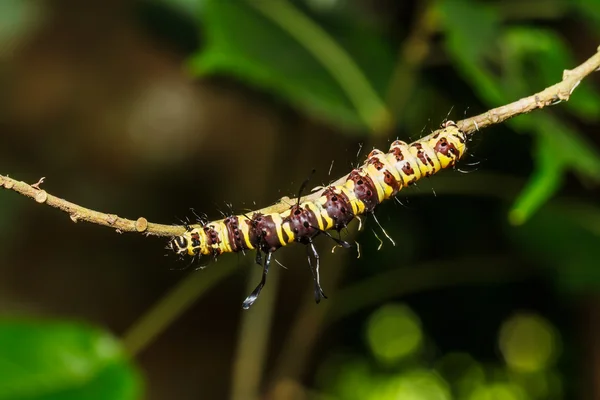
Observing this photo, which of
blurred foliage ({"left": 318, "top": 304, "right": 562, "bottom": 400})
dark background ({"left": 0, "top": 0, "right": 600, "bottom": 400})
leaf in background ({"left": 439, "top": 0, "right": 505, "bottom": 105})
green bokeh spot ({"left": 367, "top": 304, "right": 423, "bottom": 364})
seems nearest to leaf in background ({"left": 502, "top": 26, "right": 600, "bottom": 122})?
leaf in background ({"left": 439, "top": 0, "right": 505, "bottom": 105})

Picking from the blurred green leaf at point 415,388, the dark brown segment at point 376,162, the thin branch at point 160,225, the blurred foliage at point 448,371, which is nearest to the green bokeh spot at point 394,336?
the blurred foliage at point 448,371

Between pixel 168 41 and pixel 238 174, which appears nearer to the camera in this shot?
pixel 168 41

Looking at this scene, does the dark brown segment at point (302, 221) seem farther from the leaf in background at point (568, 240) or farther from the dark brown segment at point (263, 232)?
the leaf in background at point (568, 240)

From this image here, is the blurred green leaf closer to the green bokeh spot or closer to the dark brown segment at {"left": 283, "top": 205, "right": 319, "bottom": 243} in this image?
the green bokeh spot

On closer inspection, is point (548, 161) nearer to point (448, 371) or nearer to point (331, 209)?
point (331, 209)

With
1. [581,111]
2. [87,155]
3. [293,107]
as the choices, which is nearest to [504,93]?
[581,111]

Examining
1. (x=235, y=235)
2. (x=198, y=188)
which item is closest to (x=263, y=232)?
(x=235, y=235)

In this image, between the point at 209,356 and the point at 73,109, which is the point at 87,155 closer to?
the point at 73,109
